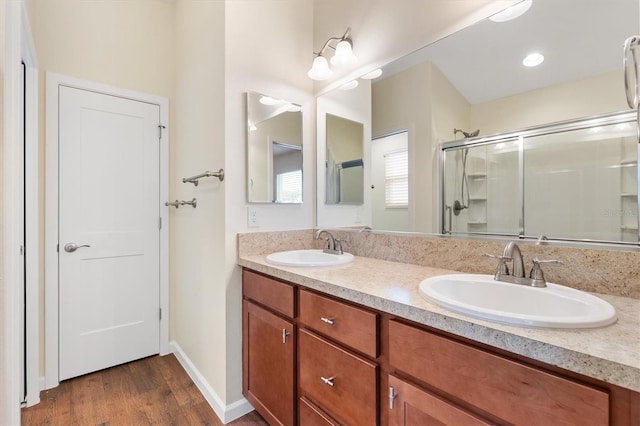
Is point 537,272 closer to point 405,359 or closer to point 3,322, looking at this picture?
point 405,359

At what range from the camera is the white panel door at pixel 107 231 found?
210 centimetres

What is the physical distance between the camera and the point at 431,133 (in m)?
1.54

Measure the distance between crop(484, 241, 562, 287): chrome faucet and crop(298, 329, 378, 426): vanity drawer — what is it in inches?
22.8

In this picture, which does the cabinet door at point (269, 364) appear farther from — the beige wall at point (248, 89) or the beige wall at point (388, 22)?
the beige wall at point (388, 22)

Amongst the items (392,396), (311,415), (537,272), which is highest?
(537,272)

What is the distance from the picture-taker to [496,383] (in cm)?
74

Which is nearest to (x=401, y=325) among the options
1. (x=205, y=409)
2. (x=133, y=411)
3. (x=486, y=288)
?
(x=486, y=288)

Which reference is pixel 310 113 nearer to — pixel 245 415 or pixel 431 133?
pixel 431 133

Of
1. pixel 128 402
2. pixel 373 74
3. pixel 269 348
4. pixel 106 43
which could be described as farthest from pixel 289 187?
pixel 106 43

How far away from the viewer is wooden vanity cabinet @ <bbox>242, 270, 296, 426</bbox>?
1.42 metres

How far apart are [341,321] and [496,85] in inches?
46.2

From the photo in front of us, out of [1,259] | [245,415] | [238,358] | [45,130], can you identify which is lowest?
[245,415]

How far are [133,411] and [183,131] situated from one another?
1871 millimetres

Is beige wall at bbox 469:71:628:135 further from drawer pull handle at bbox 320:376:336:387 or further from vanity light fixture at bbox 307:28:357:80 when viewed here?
drawer pull handle at bbox 320:376:336:387
